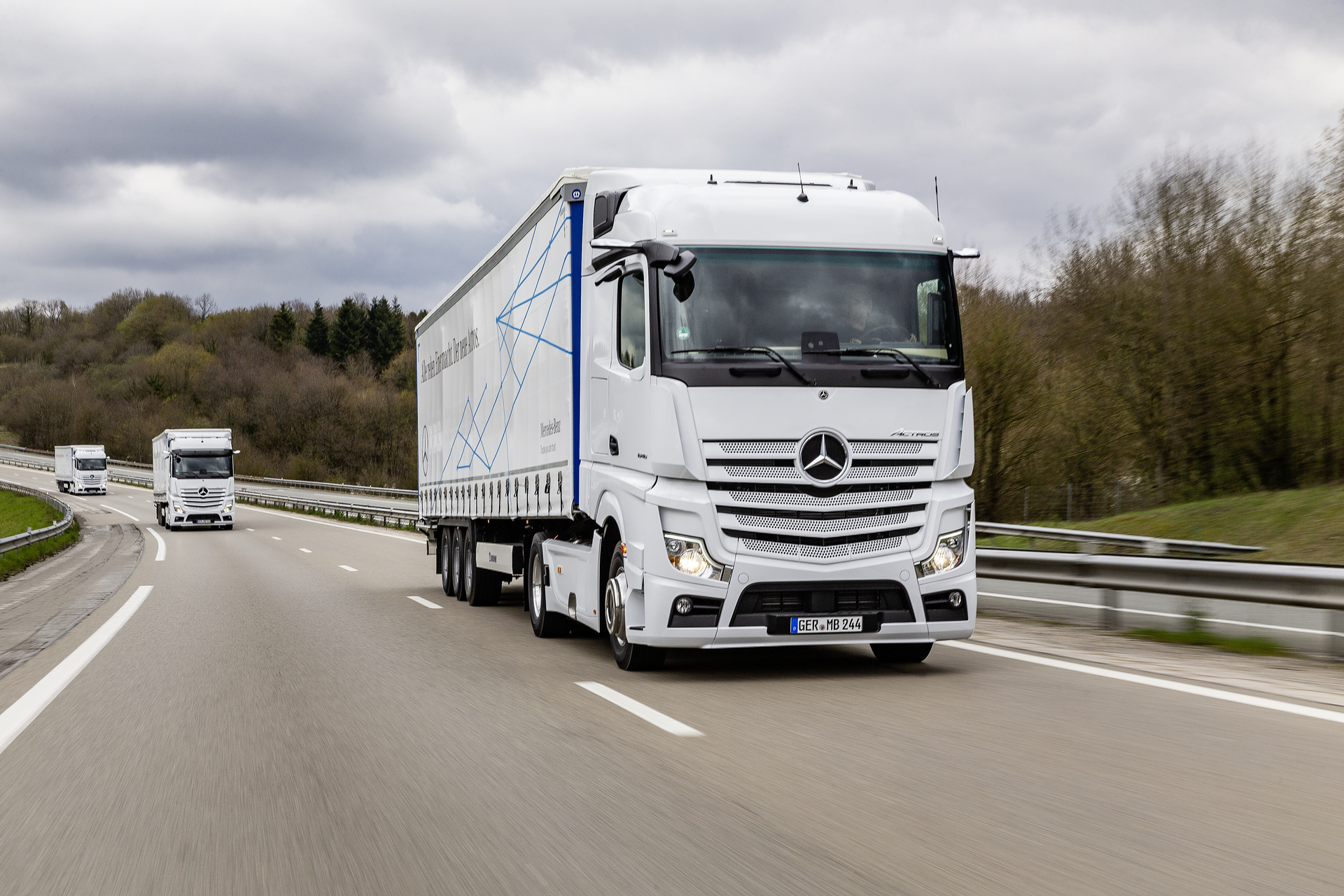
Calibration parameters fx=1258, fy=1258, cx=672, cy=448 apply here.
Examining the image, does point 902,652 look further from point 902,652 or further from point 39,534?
point 39,534

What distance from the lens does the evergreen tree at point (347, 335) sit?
11694 cm

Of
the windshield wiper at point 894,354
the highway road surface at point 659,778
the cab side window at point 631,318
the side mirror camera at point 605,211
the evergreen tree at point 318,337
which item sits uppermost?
the evergreen tree at point 318,337

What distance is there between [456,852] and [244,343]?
121471mm

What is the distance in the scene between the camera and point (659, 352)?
337 inches

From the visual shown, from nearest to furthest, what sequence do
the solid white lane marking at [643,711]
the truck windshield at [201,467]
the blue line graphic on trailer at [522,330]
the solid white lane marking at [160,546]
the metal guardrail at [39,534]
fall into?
the solid white lane marking at [643,711] < the blue line graphic on trailer at [522,330] < the metal guardrail at [39,534] < the solid white lane marking at [160,546] < the truck windshield at [201,467]

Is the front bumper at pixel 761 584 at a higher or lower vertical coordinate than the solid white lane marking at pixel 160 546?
higher

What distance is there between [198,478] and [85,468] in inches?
1571

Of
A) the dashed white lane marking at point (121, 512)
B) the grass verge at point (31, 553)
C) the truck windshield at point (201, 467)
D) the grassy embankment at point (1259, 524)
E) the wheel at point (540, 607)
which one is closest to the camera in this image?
the wheel at point (540, 607)

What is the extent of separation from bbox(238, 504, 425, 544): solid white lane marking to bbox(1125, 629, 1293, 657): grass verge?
78.3 ft

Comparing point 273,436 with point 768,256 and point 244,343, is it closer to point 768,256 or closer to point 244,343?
point 244,343

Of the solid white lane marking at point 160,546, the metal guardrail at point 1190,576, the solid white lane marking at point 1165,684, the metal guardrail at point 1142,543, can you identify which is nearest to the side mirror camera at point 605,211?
the solid white lane marking at point 1165,684

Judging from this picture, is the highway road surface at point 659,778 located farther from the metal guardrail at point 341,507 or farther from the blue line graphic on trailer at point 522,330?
the metal guardrail at point 341,507

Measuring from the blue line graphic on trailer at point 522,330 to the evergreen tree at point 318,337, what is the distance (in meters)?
107

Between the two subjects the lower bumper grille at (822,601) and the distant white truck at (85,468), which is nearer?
the lower bumper grille at (822,601)
